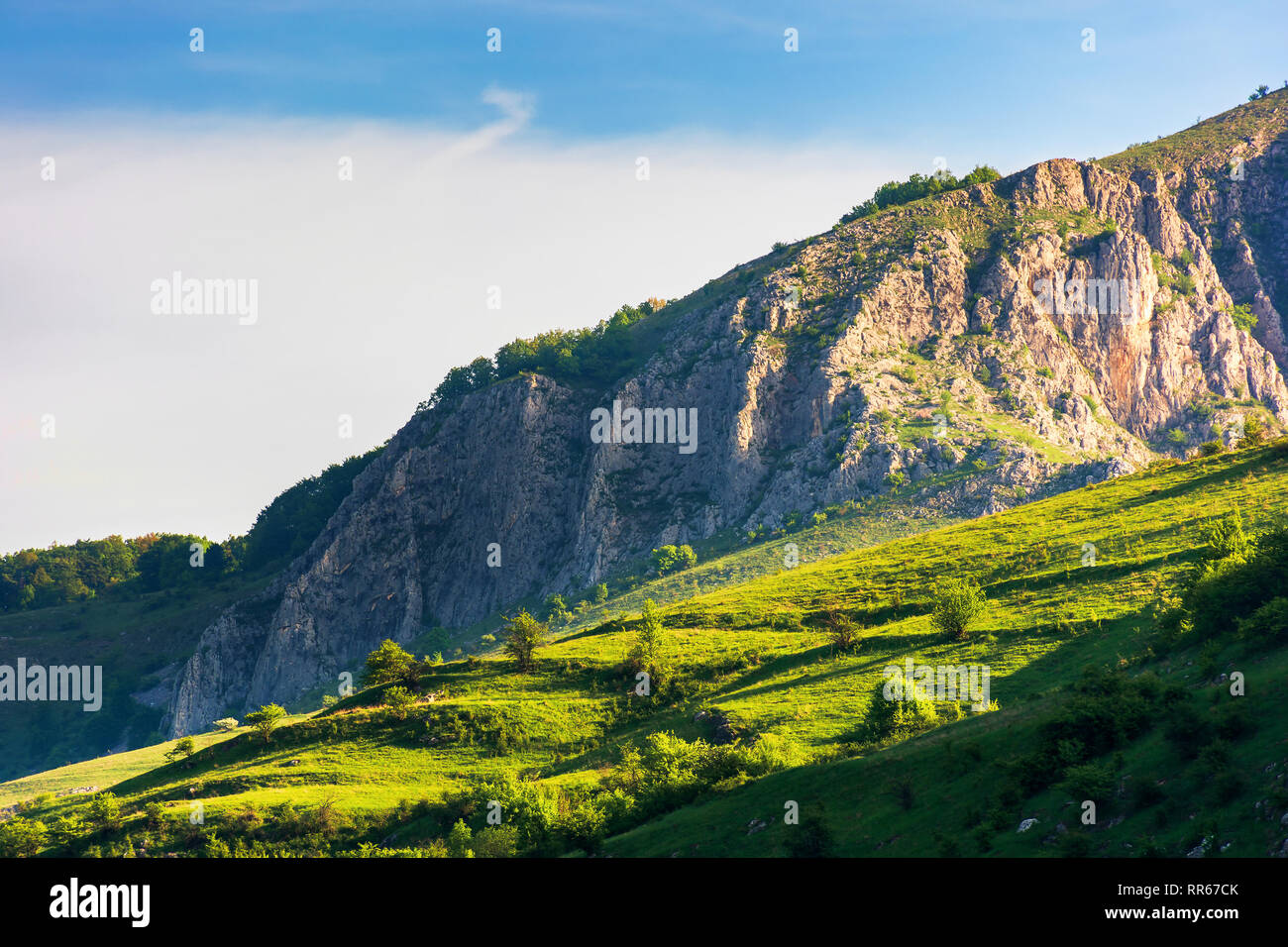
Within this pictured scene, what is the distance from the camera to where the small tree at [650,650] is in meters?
93.8

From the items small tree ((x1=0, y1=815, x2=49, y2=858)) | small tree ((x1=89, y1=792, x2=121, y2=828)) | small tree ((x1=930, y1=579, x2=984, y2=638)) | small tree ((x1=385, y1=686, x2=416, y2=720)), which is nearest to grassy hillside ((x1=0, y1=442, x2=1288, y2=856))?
small tree ((x1=89, y1=792, x2=121, y2=828))

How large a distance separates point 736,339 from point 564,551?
165 feet

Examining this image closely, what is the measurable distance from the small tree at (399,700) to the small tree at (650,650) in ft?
68.7

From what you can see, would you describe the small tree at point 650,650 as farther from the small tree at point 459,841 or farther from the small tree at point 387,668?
the small tree at point 459,841

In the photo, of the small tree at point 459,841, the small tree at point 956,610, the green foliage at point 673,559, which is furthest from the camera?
the green foliage at point 673,559

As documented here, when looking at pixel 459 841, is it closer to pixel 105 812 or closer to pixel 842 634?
pixel 105 812

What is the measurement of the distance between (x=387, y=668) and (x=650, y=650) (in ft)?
87.2

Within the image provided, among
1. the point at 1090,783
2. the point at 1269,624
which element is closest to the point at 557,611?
the point at 1269,624

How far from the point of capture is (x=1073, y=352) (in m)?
195

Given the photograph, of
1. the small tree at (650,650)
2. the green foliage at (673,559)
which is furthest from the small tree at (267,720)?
the green foliage at (673,559)

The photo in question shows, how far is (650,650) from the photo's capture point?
3844 inches

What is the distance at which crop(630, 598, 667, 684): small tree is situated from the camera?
93812mm

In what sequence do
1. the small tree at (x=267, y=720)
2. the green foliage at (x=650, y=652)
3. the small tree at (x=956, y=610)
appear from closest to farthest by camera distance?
the small tree at (x=956, y=610), the green foliage at (x=650, y=652), the small tree at (x=267, y=720)
